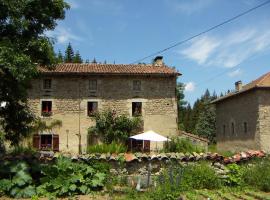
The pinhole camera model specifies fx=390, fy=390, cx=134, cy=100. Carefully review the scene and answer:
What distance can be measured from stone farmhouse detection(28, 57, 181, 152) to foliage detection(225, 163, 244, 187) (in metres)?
19.6

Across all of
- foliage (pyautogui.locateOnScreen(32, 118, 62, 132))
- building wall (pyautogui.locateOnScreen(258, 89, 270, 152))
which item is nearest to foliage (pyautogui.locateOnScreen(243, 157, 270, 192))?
building wall (pyautogui.locateOnScreen(258, 89, 270, 152))

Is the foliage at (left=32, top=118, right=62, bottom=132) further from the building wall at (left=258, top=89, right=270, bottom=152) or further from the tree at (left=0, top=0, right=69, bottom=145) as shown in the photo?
the tree at (left=0, top=0, right=69, bottom=145)

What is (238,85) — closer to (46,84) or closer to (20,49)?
(46,84)

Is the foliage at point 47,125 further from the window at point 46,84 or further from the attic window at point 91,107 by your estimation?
the window at point 46,84

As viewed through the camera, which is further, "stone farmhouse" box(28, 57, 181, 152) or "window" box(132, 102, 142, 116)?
"window" box(132, 102, 142, 116)

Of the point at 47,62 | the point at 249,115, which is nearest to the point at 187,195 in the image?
the point at 47,62

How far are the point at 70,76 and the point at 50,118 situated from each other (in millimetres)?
3726

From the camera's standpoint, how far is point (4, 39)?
11.2 meters

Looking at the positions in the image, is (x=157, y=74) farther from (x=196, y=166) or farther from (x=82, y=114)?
(x=196, y=166)

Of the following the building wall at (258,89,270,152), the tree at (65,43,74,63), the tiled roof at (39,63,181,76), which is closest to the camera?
the building wall at (258,89,270,152)

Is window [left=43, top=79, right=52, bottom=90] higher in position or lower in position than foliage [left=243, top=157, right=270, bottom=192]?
higher

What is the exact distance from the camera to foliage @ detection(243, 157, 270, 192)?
11.0m

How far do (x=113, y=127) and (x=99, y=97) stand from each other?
118 inches

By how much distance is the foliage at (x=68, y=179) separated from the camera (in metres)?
10.6
